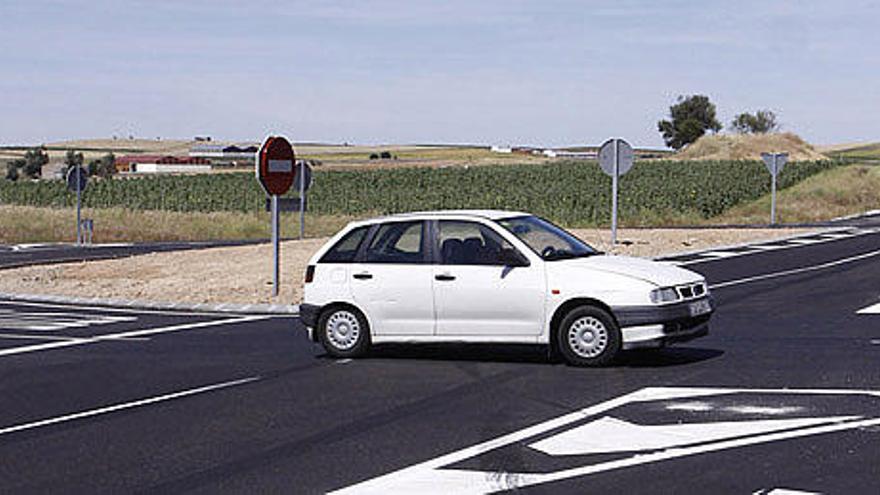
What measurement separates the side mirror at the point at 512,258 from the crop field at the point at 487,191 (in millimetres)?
41279

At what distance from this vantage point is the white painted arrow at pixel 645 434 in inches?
346

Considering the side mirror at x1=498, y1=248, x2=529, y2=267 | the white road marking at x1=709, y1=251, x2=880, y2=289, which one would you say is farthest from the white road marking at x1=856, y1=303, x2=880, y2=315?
the side mirror at x1=498, y1=248, x2=529, y2=267

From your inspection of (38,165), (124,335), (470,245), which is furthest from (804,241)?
(38,165)

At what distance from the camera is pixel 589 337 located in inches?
486

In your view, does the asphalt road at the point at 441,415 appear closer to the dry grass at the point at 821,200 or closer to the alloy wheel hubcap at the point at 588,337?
the alloy wheel hubcap at the point at 588,337

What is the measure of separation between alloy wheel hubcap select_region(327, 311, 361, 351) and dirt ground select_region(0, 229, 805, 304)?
283 inches

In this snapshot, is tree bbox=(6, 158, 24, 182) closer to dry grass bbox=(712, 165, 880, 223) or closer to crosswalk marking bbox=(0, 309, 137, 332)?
dry grass bbox=(712, 165, 880, 223)

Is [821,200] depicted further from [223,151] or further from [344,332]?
[223,151]

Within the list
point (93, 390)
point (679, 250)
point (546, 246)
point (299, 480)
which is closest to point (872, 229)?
point (679, 250)

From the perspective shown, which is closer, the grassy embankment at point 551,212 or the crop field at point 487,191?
the grassy embankment at point 551,212

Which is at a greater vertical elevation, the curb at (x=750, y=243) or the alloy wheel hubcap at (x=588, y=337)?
the curb at (x=750, y=243)

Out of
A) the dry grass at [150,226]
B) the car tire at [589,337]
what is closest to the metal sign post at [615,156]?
the car tire at [589,337]

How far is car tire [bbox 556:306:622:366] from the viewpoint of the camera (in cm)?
1223

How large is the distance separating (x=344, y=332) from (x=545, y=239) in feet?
7.39
